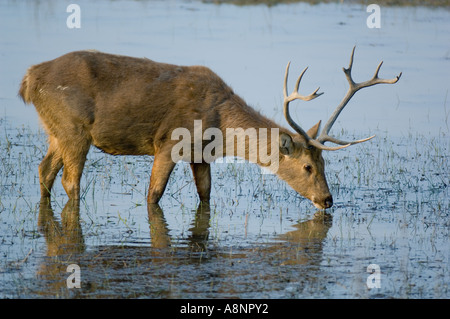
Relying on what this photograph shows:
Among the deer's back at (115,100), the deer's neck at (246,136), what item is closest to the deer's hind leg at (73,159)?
the deer's back at (115,100)

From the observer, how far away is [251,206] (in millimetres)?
11062

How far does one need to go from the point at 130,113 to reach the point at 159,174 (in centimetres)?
80

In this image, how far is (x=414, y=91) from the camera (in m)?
18.5

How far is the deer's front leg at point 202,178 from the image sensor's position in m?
11.1

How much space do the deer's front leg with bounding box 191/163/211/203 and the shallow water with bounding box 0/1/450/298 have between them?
0.70 ft

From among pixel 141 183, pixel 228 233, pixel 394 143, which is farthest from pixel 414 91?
pixel 228 233

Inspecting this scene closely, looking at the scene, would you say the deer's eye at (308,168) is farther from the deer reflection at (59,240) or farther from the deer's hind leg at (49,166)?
the deer's hind leg at (49,166)

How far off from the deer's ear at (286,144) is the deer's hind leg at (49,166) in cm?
275

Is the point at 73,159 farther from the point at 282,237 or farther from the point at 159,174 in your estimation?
the point at 282,237

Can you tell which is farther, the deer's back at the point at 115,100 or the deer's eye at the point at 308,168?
the deer's eye at the point at 308,168

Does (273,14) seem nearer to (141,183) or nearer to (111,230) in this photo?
(141,183)

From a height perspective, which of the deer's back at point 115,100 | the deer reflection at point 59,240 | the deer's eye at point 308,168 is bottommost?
the deer reflection at point 59,240

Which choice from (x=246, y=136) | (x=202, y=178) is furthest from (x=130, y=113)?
(x=246, y=136)
